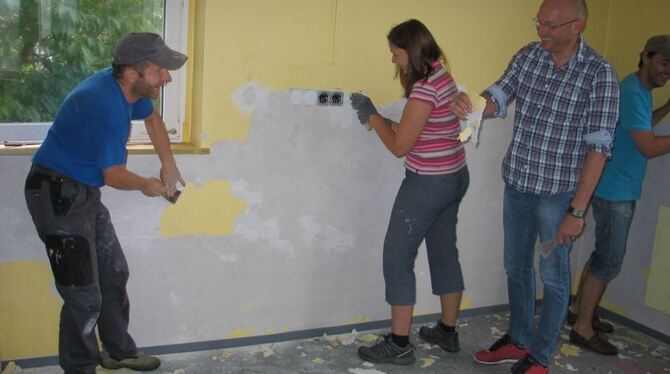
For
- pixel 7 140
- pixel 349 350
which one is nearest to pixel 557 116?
pixel 349 350

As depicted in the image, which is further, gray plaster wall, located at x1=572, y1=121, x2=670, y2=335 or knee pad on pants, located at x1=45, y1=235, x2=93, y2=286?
gray plaster wall, located at x1=572, y1=121, x2=670, y2=335

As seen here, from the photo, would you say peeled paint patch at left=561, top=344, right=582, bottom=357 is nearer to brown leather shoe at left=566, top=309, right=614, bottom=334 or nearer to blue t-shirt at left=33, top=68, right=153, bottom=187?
brown leather shoe at left=566, top=309, right=614, bottom=334

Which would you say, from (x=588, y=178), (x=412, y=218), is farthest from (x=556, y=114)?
(x=412, y=218)

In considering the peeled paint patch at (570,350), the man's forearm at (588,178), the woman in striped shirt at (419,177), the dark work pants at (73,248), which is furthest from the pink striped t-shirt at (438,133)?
the dark work pants at (73,248)

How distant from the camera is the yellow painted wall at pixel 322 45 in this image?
2.95 metres

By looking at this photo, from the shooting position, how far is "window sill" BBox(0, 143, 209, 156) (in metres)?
2.69

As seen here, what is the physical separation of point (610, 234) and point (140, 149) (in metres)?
2.21

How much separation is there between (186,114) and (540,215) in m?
1.56

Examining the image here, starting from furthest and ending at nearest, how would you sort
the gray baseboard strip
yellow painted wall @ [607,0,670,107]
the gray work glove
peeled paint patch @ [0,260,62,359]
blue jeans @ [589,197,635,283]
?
yellow painted wall @ [607,0,670,107] → blue jeans @ [589,197,635,283] → the gray work glove → the gray baseboard strip → peeled paint patch @ [0,260,62,359]

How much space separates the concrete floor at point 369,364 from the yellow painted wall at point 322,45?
983mm

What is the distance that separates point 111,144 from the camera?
243 cm

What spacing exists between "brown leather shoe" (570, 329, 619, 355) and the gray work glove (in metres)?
1.57

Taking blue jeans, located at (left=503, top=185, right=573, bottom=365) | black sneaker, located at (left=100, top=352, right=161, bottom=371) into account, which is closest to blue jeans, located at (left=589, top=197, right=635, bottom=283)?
blue jeans, located at (left=503, top=185, right=573, bottom=365)

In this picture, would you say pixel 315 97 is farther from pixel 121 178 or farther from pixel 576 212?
pixel 576 212
